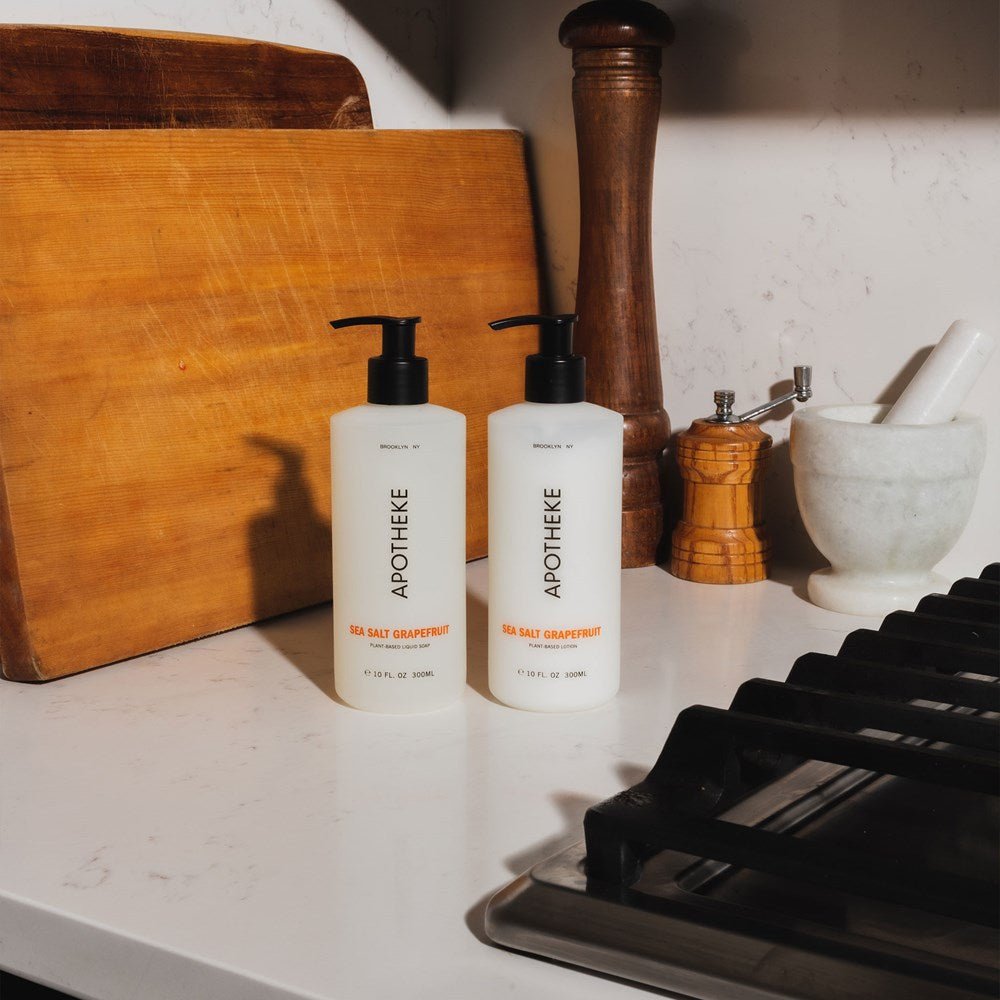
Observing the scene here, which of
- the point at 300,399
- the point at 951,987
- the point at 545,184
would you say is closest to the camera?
the point at 951,987

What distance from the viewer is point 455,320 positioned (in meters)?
0.97

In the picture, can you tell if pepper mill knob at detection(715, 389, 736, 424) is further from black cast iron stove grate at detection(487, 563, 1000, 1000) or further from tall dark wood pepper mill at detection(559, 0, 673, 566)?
black cast iron stove grate at detection(487, 563, 1000, 1000)

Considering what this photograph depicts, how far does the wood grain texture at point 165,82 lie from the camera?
755 millimetres

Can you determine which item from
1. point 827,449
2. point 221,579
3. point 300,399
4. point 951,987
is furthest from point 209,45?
point 951,987

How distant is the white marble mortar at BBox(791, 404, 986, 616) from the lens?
2.71 feet

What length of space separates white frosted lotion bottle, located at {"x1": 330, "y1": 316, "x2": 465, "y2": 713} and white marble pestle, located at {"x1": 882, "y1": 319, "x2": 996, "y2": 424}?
346 millimetres

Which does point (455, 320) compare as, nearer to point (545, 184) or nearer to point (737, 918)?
point (545, 184)

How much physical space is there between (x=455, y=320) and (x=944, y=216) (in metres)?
0.35

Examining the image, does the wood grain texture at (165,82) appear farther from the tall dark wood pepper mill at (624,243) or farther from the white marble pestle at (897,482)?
the white marble pestle at (897,482)

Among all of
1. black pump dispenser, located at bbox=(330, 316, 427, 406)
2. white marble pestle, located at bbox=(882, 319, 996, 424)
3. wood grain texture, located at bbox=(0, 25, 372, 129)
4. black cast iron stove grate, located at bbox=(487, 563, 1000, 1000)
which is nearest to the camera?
black cast iron stove grate, located at bbox=(487, 563, 1000, 1000)

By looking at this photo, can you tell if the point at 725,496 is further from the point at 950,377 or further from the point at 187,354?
the point at 187,354

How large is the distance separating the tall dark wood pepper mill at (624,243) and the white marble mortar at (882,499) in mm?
136

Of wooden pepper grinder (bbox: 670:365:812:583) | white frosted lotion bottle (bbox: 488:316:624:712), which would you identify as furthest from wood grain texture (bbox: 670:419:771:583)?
white frosted lotion bottle (bbox: 488:316:624:712)

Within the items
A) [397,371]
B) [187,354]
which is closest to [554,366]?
[397,371]
